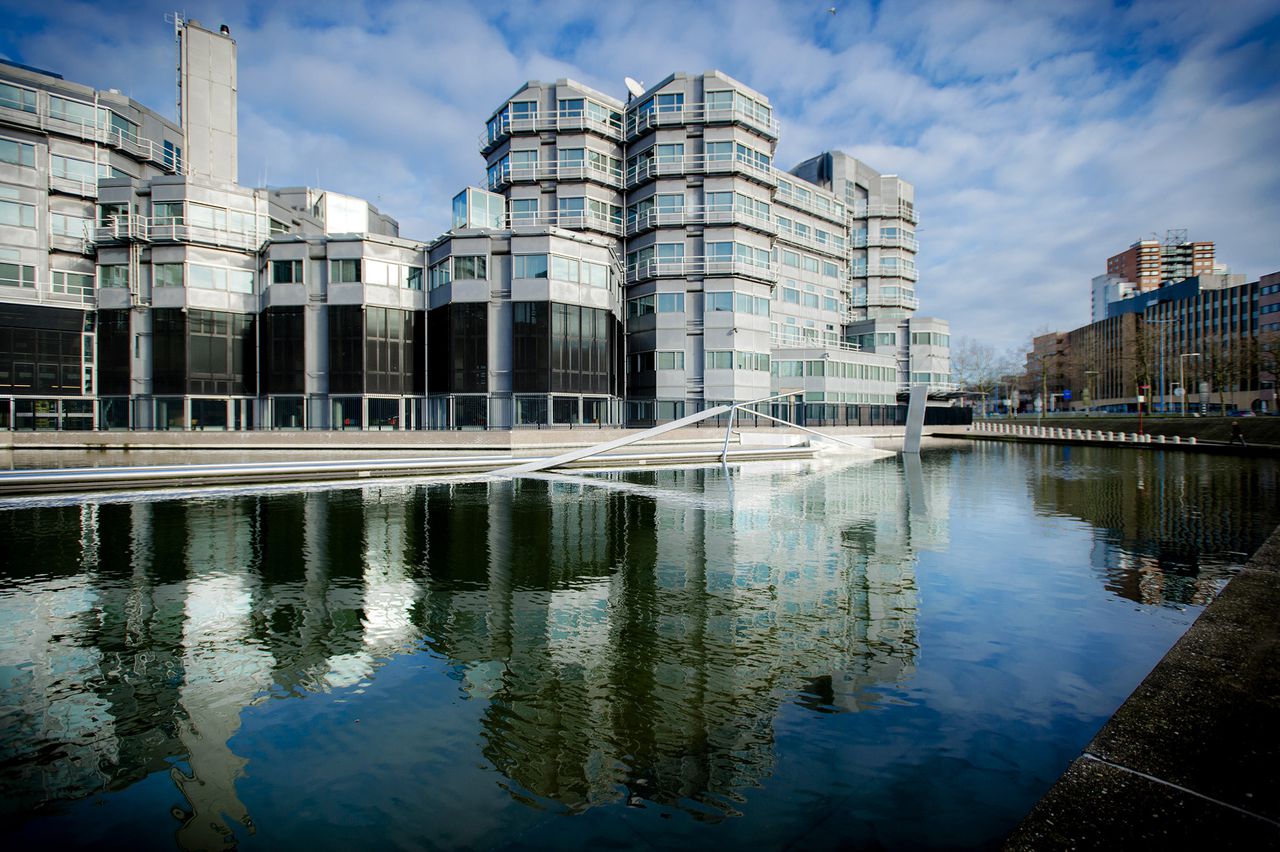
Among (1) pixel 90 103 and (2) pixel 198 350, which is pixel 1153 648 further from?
(1) pixel 90 103

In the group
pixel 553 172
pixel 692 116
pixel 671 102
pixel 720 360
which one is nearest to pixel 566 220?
pixel 553 172

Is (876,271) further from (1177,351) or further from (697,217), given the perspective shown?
(1177,351)

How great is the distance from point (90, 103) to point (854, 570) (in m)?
76.5

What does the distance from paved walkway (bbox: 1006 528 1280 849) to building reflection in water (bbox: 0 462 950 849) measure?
261cm

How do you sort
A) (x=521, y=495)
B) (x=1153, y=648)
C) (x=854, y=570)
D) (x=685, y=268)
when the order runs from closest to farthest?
(x=1153, y=648) < (x=854, y=570) < (x=521, y=495) < (x=685, y=268)

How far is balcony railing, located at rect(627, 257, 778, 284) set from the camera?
63125 millimetres

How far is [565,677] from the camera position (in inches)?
318

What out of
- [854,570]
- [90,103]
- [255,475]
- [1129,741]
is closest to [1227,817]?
[1129,741]

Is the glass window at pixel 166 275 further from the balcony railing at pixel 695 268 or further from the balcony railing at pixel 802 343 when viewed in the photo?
the balcony railing at pixel 802 343

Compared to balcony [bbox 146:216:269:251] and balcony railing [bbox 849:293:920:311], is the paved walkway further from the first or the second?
balcony railing [bbox 849:293:920:311]

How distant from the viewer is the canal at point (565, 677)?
17.7 feet


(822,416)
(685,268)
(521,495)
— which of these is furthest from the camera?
(822,416)

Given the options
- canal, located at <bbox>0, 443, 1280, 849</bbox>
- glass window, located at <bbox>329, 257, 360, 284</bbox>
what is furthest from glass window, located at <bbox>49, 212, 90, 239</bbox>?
canal, located at <bbox>0, 443, 1280, 849</bbox>

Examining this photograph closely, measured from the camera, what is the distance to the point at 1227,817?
3.89 meters
